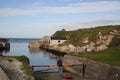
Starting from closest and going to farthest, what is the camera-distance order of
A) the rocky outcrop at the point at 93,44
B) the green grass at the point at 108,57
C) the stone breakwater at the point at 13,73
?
the stone breakwater at the point at 13,73 → the green grass at the point at 108,57 → the rocky outcrop at the point at 93,44

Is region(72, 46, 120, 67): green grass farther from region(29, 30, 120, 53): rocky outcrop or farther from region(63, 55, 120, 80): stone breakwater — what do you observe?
region(29, 30, 120, 53): rocky outcrop

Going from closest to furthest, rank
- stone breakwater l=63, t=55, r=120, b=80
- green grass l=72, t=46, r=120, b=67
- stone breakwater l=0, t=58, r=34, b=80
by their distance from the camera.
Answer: stone breakwater l=0, t=58, r=34, b=80
stone breakwater l=63, t=55, r=120, b=80
green grass l=72, t=46, r=120, b=67

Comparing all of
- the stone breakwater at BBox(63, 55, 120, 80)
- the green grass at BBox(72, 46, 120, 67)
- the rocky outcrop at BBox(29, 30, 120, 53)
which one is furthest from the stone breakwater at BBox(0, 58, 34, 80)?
the rocky outcrop at BBox(29, 30, 120, 53)

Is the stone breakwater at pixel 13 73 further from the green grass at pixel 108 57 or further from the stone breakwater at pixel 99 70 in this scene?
the green grass at pixel 108 57

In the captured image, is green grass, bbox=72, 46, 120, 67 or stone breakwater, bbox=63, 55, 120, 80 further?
green grass, bbox=72, 46, 120, 67

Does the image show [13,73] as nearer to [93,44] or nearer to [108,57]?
[108,57]

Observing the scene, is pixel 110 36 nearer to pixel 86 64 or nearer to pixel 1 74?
pixel 86 64

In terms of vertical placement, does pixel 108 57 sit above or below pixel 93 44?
above

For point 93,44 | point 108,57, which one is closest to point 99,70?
point 108,57

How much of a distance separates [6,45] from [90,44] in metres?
45.0

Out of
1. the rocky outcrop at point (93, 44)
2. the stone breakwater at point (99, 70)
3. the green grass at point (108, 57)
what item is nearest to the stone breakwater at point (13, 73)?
the stone breakwater at point (99, 70)

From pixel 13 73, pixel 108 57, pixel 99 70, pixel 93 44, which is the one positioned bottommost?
pixel 93 44

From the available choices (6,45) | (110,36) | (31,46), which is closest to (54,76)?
(110,36)

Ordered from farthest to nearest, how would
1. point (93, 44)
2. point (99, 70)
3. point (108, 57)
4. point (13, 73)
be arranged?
point (93, 44) < point (108, 57) < point (99, 70) < point (13, 73)
